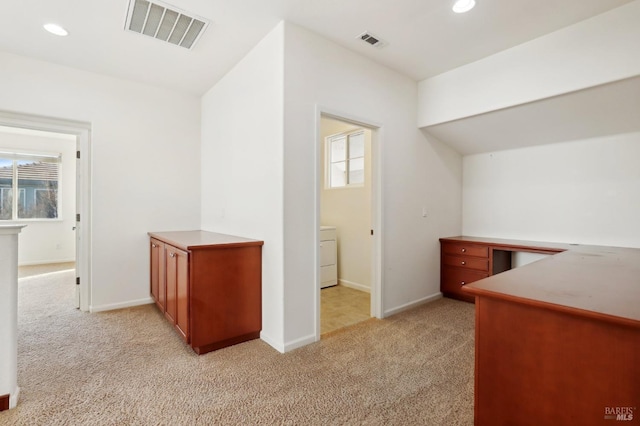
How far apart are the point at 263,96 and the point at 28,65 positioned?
97.0 inches

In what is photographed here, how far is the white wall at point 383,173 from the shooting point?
2480 millimetres

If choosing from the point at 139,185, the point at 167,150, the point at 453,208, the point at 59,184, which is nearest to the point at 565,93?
the point at 453,208

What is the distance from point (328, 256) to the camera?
446cm

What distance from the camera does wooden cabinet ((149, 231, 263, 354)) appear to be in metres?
2.39

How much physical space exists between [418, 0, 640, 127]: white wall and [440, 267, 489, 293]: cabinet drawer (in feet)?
5.98

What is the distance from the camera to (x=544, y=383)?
3.74 feet

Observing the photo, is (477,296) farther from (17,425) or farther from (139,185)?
(139,185)

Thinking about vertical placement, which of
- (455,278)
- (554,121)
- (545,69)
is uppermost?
(545,69)

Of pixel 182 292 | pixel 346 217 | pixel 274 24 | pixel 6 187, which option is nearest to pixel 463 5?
pixel 274 24

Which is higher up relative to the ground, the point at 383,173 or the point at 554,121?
the point at 554,121

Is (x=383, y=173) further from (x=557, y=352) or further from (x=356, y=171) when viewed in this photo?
(x=557, y=352)

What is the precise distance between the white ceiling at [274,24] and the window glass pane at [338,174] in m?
1.77

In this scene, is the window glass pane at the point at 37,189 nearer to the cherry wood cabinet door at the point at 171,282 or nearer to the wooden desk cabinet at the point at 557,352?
the cherry wood cabinet door at the point at 171,282

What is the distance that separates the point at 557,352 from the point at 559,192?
9.87 feet
